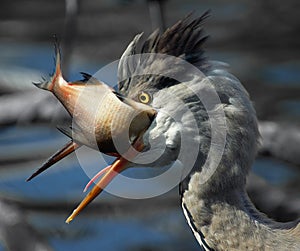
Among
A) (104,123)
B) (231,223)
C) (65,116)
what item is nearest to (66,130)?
(104,123)

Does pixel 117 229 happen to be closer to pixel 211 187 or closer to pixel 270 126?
pixel 270 126

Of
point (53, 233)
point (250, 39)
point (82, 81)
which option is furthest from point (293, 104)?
point (82, 81)

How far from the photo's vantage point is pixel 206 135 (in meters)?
2.53

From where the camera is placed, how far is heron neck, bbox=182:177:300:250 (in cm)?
256

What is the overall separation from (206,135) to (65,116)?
1.63 meters

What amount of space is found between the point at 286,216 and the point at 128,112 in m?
1.64

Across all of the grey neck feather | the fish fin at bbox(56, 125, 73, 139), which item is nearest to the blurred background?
the fish fin at bbox(56, 125, 73, 139)

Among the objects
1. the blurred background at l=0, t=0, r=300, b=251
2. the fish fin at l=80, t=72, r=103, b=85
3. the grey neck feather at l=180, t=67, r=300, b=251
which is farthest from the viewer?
the blurred background at l=0, t=0, r=300, b=251

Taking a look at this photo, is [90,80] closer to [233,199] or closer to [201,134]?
[201,134]

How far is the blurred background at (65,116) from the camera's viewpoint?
4102 millimetres

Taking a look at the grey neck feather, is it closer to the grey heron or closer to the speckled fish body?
the grey heron

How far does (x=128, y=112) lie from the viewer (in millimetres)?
2582

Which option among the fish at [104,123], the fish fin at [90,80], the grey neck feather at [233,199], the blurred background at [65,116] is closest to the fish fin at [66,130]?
the fish at [104,123]

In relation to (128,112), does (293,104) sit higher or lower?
lower
